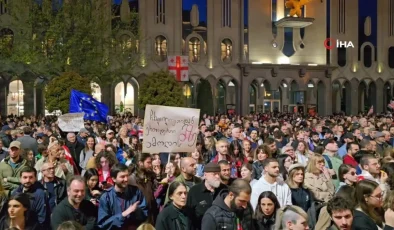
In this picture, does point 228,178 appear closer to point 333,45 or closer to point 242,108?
point 242,108

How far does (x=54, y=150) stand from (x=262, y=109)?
120 feet

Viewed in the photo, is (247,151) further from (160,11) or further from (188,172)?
(160,11)

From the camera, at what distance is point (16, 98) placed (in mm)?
38875

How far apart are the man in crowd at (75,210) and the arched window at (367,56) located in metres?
45.7

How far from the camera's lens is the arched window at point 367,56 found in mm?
48188

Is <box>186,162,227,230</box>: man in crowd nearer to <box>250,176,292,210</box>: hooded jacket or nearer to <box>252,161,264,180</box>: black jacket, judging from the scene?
<box>250,176,292,210</box>: hooded jacket

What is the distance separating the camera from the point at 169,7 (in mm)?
42125

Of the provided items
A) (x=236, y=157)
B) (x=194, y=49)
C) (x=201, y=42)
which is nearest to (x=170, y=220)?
(x=236, y=157)

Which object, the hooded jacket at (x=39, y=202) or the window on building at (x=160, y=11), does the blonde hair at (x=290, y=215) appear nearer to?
the hooded jacket at (x=39, y=202)

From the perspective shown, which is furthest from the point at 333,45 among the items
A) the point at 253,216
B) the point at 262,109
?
the point at 253,216

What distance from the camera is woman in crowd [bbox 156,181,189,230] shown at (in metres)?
5.77

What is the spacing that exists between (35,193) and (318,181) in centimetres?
401

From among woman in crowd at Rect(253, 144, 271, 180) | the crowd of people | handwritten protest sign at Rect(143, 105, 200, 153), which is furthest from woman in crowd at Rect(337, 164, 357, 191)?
handwritten protest sign at Rect(143, 105, 200, 153)

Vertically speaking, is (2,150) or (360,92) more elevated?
(360,92)
